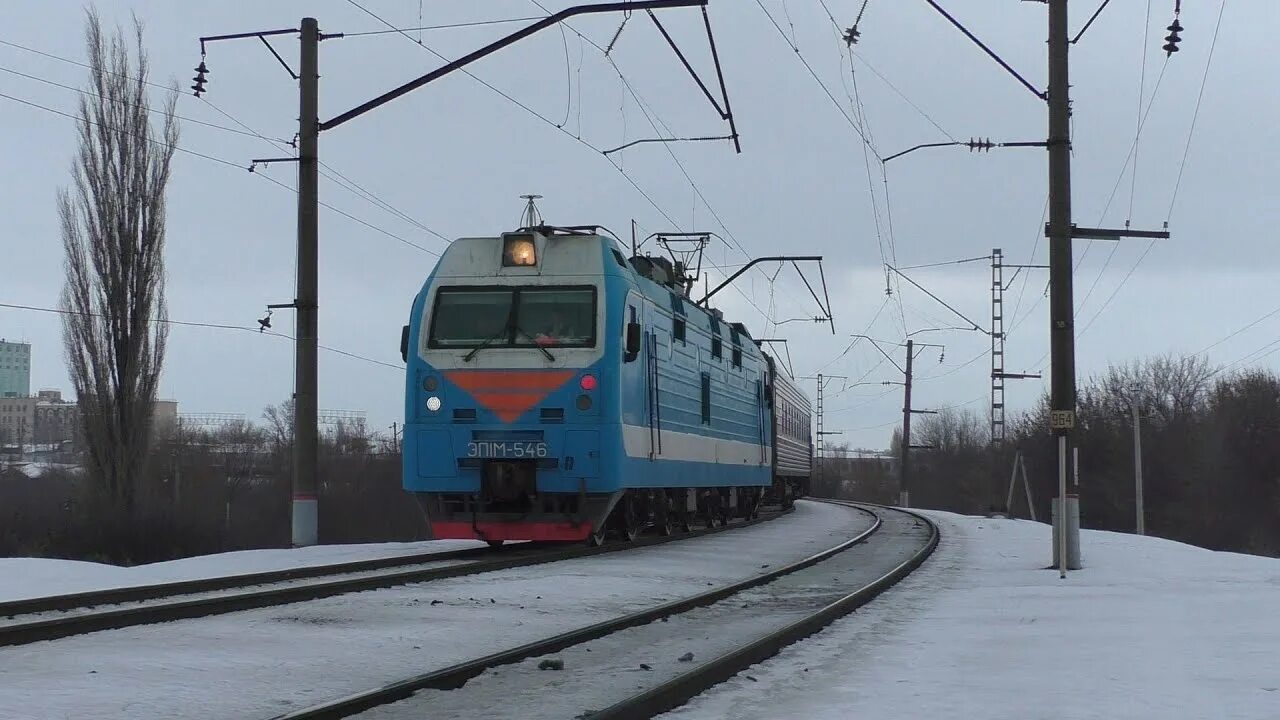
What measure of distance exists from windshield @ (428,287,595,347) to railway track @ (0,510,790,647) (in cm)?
250

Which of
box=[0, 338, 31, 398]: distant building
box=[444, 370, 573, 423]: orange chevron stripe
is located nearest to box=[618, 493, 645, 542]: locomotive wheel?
box=[444, 370, 573, 423]: orange chevron stripe

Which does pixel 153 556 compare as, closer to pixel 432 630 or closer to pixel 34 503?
pixel 34 503

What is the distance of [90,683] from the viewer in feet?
22.2

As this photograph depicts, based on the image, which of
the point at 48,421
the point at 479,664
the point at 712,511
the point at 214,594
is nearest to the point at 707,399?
the point at 712,511

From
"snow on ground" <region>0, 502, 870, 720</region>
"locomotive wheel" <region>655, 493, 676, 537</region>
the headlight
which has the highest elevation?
the headlight

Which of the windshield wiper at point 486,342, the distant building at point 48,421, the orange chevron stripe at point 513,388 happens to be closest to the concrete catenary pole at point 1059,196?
the orange chevron stripe at point 513,388

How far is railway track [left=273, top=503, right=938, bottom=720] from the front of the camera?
6.34 metres

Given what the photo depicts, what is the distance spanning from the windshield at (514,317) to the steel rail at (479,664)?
5087 mm

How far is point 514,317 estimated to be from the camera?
16734 mm

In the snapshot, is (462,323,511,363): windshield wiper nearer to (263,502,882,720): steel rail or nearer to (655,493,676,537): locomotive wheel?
(655,493,676,537): locomotive wheel

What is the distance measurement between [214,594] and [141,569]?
11.3ft

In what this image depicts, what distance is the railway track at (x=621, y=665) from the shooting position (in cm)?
634

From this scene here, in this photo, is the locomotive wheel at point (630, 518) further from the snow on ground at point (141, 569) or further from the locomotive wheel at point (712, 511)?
the locomotive wheel at point (712, 511)

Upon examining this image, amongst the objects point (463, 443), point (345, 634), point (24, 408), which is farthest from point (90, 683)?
point (24, 408)
